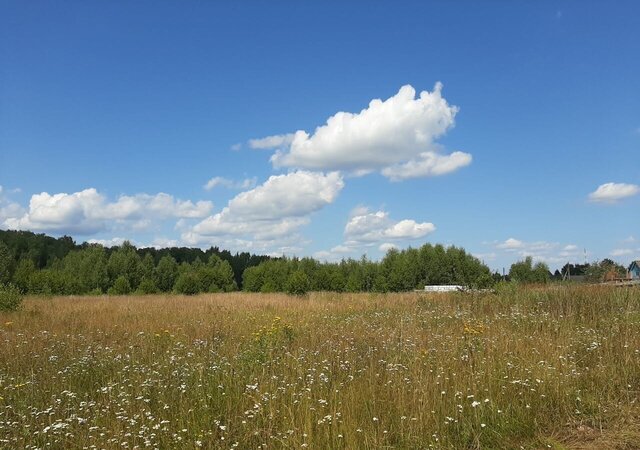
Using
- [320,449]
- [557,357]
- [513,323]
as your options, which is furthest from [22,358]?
[513,323]

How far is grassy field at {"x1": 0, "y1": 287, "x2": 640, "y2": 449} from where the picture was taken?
435 cm

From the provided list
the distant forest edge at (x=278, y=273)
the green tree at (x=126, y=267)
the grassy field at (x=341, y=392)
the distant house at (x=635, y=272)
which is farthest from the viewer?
the green tree at (x=126, y=267)

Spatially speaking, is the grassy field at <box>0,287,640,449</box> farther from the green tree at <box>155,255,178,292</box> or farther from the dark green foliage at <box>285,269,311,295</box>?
the green tree at <box>155,255,178,292</box>

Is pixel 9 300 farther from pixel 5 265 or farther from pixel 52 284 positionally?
pixel 5 265

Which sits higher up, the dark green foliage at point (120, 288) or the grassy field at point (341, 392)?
the grassy field at point (341, 392)

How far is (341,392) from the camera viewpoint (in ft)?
17.1

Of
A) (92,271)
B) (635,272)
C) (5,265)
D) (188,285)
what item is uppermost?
(635,272)

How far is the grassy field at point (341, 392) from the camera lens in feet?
14.3

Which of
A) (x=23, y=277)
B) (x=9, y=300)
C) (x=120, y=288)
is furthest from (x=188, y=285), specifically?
(x=9, y=300)

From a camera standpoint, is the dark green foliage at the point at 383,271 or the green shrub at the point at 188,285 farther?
the dark green foliage at the point at 383,271

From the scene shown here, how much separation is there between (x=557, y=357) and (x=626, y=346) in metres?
1.16

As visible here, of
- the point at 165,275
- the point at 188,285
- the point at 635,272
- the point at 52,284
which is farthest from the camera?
the point at 165,275

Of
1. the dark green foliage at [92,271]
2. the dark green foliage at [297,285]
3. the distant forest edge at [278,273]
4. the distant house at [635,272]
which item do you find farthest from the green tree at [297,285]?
the dark green foliage at [92,271]

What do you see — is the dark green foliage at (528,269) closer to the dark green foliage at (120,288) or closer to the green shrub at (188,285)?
the green shrub at (188,285)
